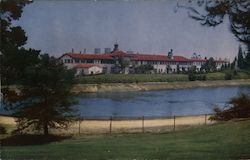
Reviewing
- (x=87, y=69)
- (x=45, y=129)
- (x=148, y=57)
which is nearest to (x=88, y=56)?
(x=87, y=69)

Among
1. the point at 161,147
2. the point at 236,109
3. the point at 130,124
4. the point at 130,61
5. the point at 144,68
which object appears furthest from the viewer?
the point at 130,124

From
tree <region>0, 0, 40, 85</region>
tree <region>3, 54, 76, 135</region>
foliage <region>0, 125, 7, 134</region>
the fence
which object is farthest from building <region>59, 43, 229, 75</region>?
foliage <region>0, 125, 7, 134</region>

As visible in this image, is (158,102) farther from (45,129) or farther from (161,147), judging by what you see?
(45,129)

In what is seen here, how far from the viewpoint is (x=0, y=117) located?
27.6ft

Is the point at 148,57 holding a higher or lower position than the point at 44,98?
higher

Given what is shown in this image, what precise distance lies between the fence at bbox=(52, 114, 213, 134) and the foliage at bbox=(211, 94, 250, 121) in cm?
18

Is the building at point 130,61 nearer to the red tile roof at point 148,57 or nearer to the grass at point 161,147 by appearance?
the red tile roof at point 148,57

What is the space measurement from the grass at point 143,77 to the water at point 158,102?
19 centimetres

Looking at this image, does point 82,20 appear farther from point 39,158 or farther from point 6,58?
point 39,158

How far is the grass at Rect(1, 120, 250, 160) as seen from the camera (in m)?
8.19

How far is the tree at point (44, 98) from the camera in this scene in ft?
27.4

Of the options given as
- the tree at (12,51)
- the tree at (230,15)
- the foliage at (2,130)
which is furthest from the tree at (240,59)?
the foliage at (2,130)

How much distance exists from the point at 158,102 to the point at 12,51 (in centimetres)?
231

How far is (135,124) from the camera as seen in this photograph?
28.9 feet
